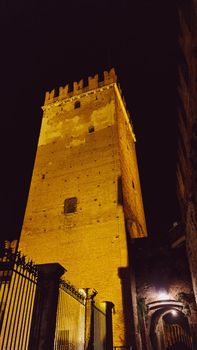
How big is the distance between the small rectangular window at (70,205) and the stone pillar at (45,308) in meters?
7.33

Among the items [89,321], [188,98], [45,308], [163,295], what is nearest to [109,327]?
[89,321]

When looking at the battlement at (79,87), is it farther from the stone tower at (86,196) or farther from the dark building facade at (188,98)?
the dark building facade at (188,98)

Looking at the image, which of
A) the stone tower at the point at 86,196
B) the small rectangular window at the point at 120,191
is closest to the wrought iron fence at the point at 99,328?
the stone tower at the point at 86,196

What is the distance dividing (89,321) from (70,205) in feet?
21.8

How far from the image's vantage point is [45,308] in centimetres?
513

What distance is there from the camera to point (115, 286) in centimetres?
1002

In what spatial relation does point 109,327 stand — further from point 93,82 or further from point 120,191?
point 93,82

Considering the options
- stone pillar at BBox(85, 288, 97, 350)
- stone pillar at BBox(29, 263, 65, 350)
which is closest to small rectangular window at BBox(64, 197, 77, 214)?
stone pillar at BBox(85, 288, 97, 350)

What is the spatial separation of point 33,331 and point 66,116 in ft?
44.5

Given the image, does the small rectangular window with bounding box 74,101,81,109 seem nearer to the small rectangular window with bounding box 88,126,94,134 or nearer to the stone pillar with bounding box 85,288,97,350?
the small rectangular window with bounding box 88,126,94,134

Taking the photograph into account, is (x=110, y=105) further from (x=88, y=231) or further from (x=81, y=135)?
(x=88, y=231)

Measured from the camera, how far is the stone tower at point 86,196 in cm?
1084

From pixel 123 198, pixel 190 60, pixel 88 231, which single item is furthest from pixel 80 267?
pixel 190 60

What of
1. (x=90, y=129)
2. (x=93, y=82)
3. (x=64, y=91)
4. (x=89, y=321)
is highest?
(x=64, y=91)
